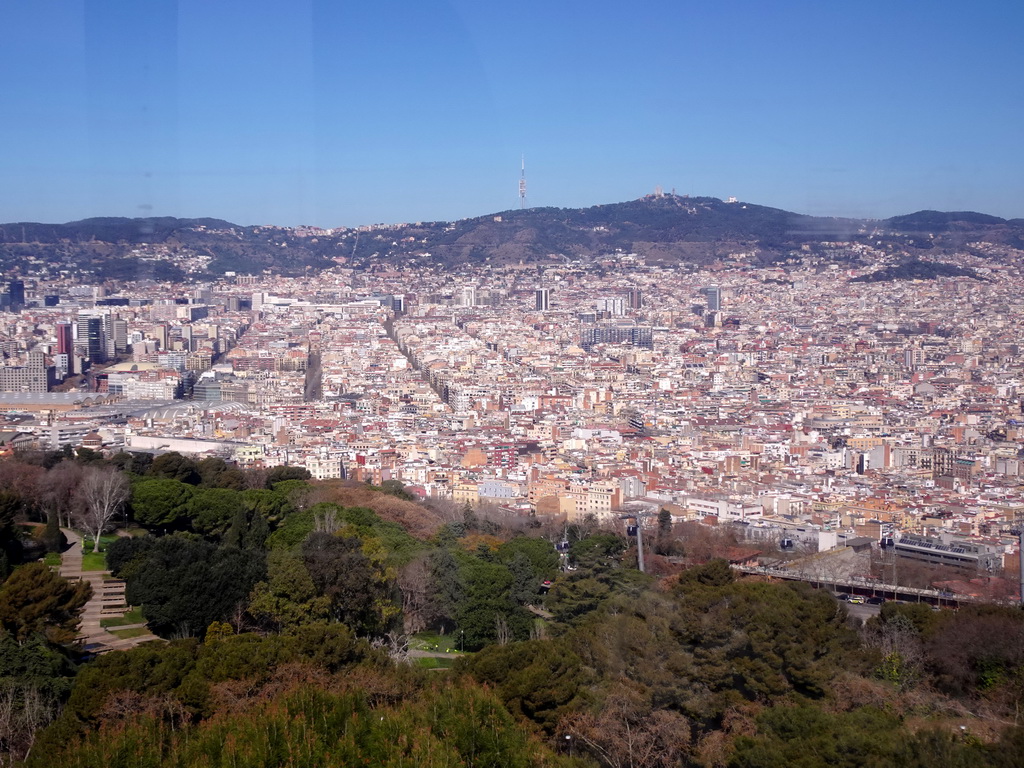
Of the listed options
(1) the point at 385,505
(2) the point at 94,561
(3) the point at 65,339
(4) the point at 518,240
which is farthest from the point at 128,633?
(4) the point at 518,240

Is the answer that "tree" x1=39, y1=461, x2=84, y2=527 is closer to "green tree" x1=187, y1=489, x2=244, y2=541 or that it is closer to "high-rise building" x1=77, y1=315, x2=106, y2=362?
"green tree" x1=187, y1=489, x2=244, y2=541

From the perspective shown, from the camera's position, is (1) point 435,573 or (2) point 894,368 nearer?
(1) point 435,573

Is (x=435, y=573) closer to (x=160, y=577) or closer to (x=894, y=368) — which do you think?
(x=160, y=577)

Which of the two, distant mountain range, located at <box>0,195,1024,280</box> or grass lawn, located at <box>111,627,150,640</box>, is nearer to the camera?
grass lawn, located at <box>111,627,150,640</box>

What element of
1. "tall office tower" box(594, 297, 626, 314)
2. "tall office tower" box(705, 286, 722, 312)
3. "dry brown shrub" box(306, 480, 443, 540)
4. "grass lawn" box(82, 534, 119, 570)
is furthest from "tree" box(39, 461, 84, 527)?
"tall office tower" box(594, 297, 626, 314)

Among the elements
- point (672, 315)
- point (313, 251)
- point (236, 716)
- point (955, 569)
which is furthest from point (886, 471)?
point (313, 251)

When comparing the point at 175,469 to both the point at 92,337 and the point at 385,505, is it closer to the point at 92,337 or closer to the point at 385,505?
the point at 385,505
